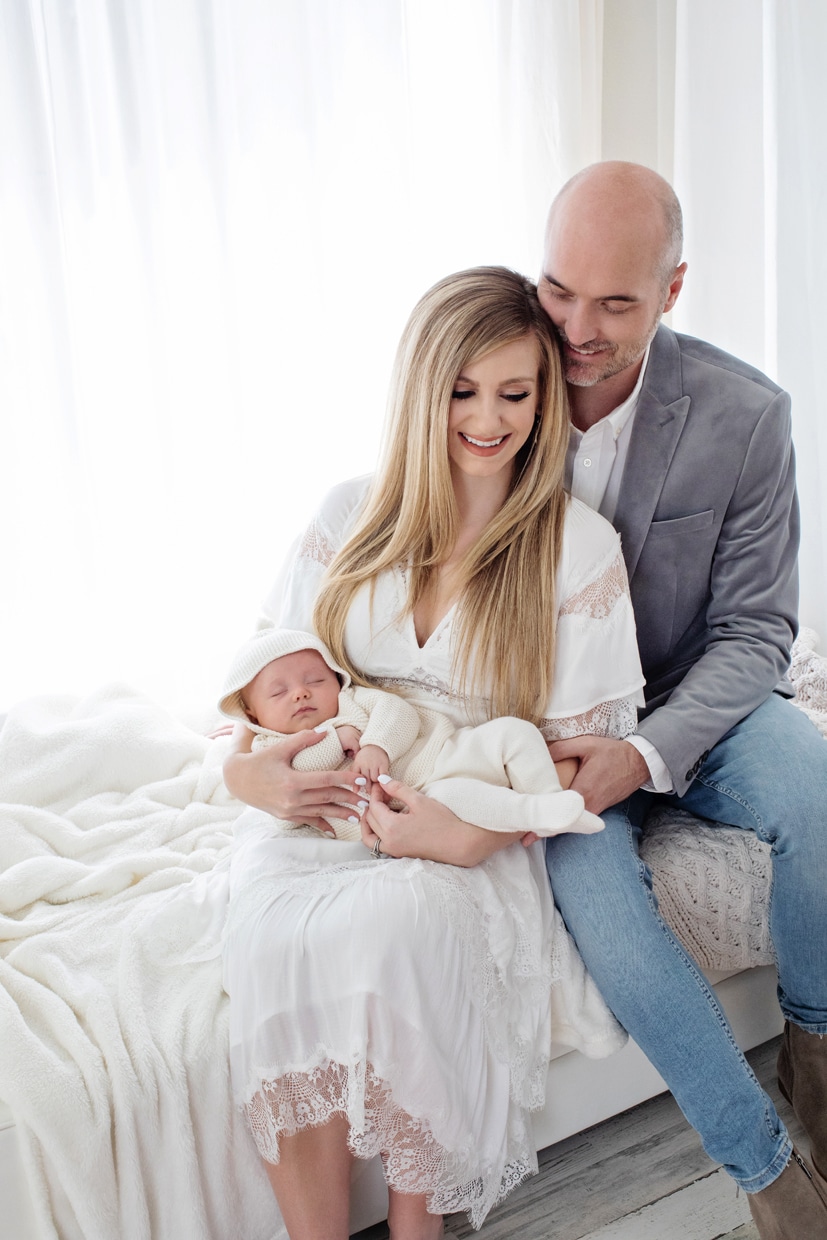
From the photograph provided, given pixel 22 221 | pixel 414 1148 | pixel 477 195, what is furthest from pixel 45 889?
pixel 477 195

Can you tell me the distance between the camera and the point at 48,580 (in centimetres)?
239

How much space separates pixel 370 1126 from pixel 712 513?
1.13m

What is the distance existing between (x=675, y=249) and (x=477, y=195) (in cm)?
110

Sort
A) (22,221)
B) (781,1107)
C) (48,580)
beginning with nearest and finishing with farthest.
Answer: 1. (781,1107)
2. (22,221)
3. (48,580)

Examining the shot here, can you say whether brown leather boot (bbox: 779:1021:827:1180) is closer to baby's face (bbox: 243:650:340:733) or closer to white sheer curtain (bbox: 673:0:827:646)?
baby's face (bbox: 243:650:340:733)

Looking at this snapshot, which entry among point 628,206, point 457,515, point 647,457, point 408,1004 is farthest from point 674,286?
point 408,1004

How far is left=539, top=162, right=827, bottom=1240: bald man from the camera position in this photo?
143cm

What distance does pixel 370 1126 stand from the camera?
1.33 m

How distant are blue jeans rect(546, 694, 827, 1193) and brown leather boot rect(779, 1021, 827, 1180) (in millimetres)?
31

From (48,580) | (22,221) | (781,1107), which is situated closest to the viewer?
Answer: (781,1107)

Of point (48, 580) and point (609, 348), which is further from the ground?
point (609, 348)

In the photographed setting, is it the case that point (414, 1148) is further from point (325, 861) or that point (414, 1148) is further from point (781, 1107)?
point (781, 1107)

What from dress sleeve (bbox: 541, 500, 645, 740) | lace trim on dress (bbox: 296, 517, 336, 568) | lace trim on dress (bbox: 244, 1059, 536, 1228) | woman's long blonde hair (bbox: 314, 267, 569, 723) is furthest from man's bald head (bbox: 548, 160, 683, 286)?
lace trim on dress (bbox: 244, 1059, 536, 1228)

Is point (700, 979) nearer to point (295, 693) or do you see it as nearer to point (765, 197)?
point (295, 693)
